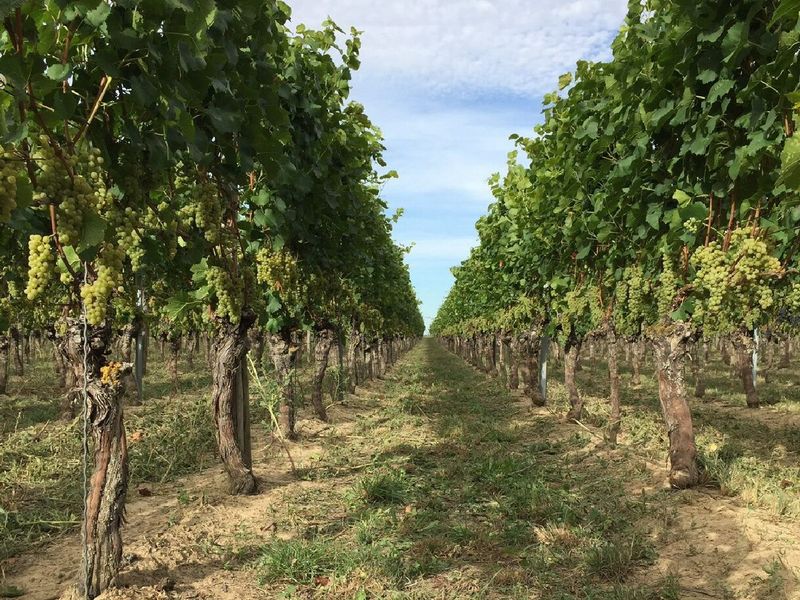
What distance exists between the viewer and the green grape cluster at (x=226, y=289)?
6.02 metres

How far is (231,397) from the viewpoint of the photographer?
23.8ft

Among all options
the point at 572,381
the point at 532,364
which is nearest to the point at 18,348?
the point at 532,364

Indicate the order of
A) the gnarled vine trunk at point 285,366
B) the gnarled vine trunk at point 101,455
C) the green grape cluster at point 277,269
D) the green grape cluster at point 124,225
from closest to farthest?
the green grape cluster at point 124,225 < the gnarled vine trunk at point 101,455 < the green grape cluster at point 277,269 < the gnarled vine trunk at point 285,366

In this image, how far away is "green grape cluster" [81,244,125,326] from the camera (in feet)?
10.4

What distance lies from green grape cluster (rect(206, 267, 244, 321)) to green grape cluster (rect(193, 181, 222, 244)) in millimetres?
943

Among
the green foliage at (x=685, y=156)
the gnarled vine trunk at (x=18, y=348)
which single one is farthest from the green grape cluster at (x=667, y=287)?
the gnarled vine trunk at (x=18, y=348)

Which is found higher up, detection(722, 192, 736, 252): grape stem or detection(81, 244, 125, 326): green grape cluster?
detection(722, 192, 736, 252): grape stem

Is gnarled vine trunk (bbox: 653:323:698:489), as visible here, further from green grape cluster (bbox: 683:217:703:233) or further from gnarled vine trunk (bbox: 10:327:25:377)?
gnarled vine trunk (bbox: 10:327:25:377)

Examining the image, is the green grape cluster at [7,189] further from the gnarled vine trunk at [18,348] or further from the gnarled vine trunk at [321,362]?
the gnarled vine trunk at [18,348]

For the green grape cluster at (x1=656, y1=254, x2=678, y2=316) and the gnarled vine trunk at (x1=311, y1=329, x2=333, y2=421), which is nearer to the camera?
the green grape cluster at (x1=656, y1=254, x2=678, y2=316)

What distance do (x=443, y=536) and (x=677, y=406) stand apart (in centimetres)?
357

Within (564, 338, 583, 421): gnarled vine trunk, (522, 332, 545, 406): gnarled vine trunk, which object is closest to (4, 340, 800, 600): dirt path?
(564, 338, 583, 421): gnarled vine trunk

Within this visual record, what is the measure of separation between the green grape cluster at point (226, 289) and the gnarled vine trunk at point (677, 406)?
533cm

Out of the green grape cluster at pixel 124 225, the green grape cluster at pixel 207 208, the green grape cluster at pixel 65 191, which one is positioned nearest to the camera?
the green grape cluster at pixel 65 191
